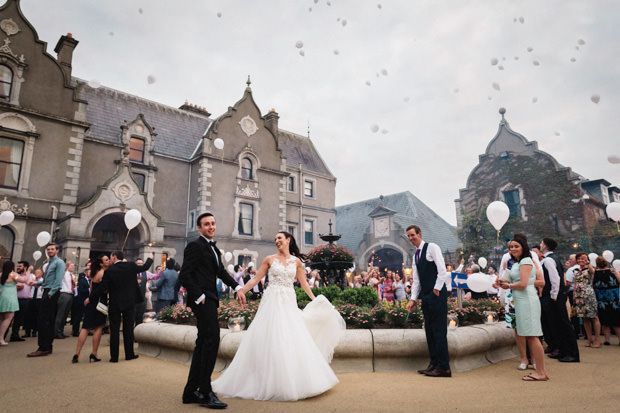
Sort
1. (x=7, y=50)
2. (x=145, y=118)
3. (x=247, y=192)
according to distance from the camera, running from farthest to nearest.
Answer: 1. (x=247, y=192)
2. (x=145, y=118)
3. (x=7, y=50)

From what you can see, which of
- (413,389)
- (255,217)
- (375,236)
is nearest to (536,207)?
(375,236)

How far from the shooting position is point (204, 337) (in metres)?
4.40

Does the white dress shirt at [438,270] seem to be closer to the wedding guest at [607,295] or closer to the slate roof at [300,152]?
the wedding guest at [607,295]

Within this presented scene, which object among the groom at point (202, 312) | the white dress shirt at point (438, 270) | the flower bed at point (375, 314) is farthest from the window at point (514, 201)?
the groom at point (202, 312)

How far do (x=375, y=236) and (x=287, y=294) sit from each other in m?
27.4

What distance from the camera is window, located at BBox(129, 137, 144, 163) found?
74.9ft

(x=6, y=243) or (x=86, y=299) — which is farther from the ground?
(x=6, y=243)

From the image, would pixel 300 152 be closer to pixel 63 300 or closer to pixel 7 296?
pixel 63 300

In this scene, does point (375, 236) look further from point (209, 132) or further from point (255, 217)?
point (209, 132)

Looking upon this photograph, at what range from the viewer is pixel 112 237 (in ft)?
69.4

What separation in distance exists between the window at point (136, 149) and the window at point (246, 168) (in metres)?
6.62

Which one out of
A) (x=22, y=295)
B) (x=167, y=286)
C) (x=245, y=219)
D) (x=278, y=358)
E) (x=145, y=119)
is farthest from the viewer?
(x=245, y=219)

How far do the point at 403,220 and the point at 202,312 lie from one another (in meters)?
29.5

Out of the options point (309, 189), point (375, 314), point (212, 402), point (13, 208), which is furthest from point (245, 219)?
point (212, 402)
